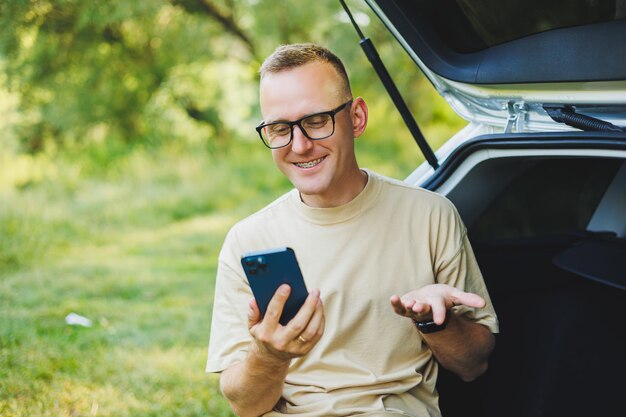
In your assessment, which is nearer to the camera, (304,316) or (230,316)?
(304,316)

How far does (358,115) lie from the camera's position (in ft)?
5.80

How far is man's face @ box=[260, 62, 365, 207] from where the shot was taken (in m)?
1.62

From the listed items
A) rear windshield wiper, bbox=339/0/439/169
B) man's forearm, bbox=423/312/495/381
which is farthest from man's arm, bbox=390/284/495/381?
rear windshield wiper, bbox=339/0/439/169

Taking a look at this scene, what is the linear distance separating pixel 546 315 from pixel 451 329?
2.41 ft

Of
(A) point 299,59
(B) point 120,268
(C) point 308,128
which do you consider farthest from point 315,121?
(B) point 120,268

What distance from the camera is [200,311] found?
4039mm

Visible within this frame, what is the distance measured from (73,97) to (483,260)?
499 centimetres

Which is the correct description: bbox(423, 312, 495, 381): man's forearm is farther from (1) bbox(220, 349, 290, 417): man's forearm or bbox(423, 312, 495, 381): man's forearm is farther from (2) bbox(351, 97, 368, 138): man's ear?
(2) bbox(351, 97, 368, 138): man's ear

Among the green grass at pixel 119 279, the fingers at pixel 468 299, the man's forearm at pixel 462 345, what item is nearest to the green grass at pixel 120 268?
the green grass at pixel 119 279

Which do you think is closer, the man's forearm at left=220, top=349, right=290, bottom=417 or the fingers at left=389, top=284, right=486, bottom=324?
the fingers at left=389, top=284, right=486, bottom=324

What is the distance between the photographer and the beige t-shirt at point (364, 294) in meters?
1.65

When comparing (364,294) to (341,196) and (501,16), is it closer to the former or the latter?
(341,196)

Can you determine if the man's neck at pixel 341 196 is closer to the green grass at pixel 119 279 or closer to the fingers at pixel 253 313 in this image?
the fingers at pixel 253 313

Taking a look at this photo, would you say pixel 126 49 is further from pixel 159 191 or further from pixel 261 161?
pixel 261 161
